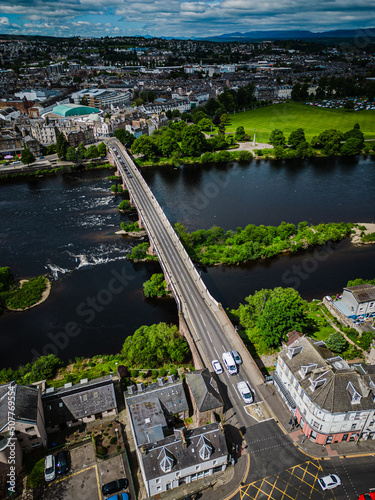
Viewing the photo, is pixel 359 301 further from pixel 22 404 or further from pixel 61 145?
pixel 61 145

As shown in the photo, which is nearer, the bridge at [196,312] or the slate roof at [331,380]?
the slate roof at [331,380]

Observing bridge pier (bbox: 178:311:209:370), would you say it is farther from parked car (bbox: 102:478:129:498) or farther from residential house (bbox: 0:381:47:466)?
residential house (bbox: 0:381:47:466)

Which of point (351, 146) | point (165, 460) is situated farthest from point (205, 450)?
point (351, 146)

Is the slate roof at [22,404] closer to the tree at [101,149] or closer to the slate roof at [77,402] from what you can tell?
the slate roof at [77,402]

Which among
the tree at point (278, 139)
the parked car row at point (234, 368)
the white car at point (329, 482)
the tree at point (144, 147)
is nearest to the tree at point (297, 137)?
the tree at point (278, 139)

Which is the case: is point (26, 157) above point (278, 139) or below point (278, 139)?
below

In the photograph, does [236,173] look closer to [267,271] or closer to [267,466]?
[267,271]

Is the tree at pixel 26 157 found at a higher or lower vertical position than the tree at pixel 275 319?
higher
